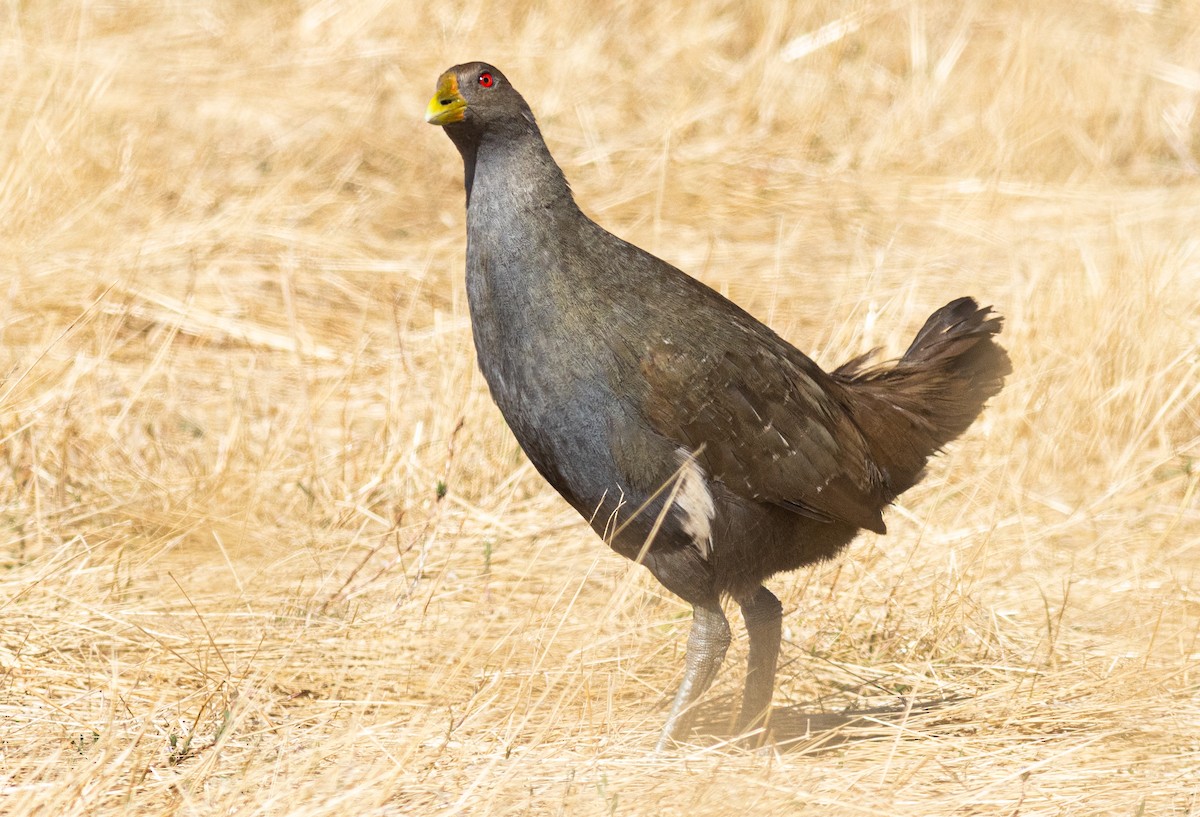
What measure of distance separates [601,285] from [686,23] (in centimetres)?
738

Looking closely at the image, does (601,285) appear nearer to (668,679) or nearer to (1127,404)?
(668,679)

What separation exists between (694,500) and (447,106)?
1341mm

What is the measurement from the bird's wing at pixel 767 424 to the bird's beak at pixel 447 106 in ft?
2.89

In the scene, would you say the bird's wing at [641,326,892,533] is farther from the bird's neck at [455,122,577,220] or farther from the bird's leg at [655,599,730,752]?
the bird's neck at [455,122,577,220]

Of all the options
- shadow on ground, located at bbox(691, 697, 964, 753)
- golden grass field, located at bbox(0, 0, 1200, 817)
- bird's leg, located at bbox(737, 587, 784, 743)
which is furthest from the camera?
bird's leg, located at bbox(737, 587, 784, 743)

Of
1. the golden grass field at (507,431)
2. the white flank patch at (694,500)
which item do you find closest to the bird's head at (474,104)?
the white flank patch at (694,500)

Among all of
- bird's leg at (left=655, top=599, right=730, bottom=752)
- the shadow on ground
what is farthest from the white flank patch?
the shadow on ground

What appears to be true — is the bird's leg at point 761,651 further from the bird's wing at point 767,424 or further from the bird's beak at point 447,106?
the bird's beak at point 447,106

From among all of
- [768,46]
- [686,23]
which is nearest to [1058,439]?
[768,46]

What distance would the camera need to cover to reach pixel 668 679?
4.88 meters

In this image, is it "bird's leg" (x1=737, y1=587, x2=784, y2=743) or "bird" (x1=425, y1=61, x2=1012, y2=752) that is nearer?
"bird" (x1=425, y1=61, x2=1012, y2=752)

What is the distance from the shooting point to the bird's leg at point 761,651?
4629 millimetres

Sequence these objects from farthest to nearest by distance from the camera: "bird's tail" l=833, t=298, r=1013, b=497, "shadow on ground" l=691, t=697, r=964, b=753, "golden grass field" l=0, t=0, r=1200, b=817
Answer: "bird's tail" l=833, t=298, r=1013, b=497, "shadow on ground" l=691, t=697, r=964, b=753, "golden grass field" l=0, t=0, r=1200, b=817

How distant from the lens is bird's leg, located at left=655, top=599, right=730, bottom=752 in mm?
4375
